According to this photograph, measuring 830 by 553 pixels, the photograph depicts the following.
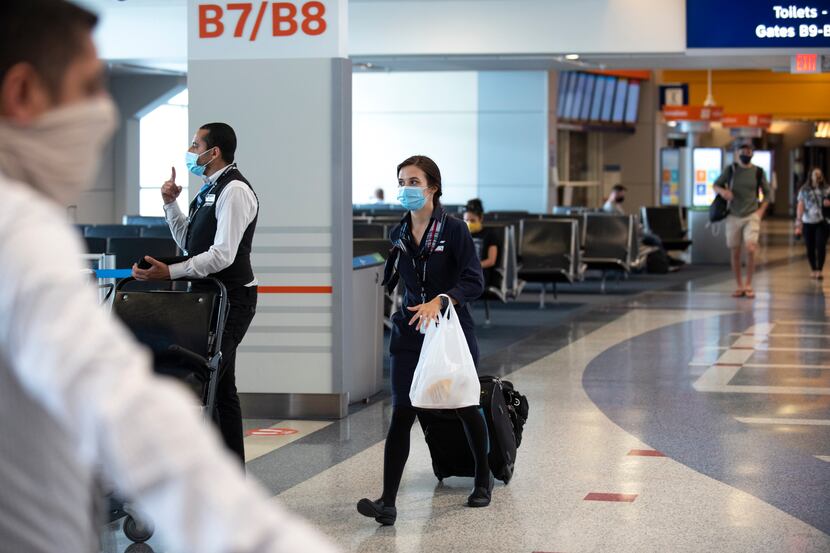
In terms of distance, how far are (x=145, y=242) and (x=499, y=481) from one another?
4.09m

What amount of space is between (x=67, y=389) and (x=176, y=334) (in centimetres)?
396

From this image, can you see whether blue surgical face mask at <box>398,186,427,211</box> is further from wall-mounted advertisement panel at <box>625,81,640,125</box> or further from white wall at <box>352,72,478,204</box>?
wall-mounted advertisement panel at <box>625,81,640,125</box>

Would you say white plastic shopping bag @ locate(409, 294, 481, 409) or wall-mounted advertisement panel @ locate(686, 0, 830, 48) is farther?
wall-mounted advertisement panel @ locate(686, 0, 830, 48)

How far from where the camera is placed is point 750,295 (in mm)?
16578

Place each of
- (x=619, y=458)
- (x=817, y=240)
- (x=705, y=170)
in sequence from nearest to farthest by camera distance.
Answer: (x=619, y=458) → (x=817, y=240) → (x=705, y=170)

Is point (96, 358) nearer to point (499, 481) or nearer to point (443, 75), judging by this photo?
point (499, 481)

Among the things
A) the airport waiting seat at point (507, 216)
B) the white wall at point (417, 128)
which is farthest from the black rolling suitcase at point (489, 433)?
the white wall at point (417, 128)

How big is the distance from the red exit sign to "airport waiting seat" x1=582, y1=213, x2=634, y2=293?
299 centimetres

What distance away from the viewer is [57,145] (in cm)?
133

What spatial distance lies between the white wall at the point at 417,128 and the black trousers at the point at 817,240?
7462 millimetres

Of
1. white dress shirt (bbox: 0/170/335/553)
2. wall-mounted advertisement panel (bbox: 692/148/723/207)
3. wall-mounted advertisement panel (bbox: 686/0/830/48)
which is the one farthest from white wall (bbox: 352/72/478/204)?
white dress shirt (bbox: 0/170/335/553)

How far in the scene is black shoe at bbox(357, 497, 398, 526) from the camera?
5.44 m

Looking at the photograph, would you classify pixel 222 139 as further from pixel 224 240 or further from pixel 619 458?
pixel 619 458

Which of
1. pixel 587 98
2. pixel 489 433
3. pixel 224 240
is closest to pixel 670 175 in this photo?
pixel 587 98
